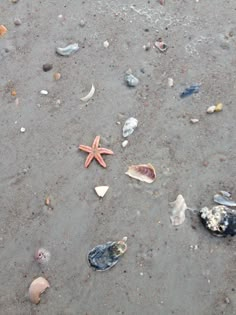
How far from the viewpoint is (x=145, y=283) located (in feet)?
9.32

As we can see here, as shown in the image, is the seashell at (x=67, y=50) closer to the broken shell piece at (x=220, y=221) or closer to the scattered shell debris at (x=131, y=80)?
the scattered shell debris at (x=131, y=80)

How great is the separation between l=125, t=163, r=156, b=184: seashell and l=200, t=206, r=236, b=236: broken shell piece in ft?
1.41

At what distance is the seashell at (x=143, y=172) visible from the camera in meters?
3.18

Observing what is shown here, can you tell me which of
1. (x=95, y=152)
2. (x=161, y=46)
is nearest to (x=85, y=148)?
(x=95, y=152)

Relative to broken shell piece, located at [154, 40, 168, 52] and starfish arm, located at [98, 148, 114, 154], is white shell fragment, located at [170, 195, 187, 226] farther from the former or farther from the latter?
broken shell piece, located at [154, 40, 168, 52]

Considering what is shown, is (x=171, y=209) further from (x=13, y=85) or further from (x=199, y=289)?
(x=13, y=85)

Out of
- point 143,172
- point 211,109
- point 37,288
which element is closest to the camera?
point 37,288

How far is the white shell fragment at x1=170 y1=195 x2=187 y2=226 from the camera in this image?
9.91 feet

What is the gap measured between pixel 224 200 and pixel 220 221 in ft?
0.61

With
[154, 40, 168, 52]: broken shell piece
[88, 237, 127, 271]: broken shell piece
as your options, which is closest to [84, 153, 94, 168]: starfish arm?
[88, 237, 127, 271]: broken shell piece

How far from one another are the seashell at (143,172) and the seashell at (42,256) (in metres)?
0.69

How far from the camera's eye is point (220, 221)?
2.92 meters

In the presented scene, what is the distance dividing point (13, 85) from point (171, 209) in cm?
149

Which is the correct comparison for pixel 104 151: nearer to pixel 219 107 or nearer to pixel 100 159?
pixel 100 159
